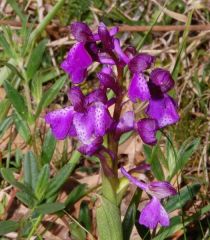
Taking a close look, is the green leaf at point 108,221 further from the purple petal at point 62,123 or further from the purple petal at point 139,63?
the purple petal at point 139,63

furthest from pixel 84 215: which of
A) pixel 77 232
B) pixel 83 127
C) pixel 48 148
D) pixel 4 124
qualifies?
pixel 83 127

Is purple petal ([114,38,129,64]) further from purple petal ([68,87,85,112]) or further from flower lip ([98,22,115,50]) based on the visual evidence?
purple petal ([68,87,85,112])

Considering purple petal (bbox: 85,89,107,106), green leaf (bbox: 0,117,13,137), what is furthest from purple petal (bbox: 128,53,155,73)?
green leaf (bbox: 0,117,13,137)

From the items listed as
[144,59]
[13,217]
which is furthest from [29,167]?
[144,59]

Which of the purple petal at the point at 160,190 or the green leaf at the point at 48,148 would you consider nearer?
the purple petal at the point at 160,190

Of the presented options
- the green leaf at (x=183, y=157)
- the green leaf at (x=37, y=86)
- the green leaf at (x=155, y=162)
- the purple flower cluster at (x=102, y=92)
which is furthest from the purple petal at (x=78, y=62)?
the green leaf at (x=37, y=86)

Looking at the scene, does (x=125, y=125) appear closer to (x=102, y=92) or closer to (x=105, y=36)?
(x=102, y=92)

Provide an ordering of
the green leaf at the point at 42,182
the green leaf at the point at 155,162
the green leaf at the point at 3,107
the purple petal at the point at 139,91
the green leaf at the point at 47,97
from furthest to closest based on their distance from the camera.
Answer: the green leaf at the point at 3,107
the green leaf at the point at 47,97
the green leaf at the point at 42,182
the green leaf at the point at 155,162
the purple petal at the point at 139,91
